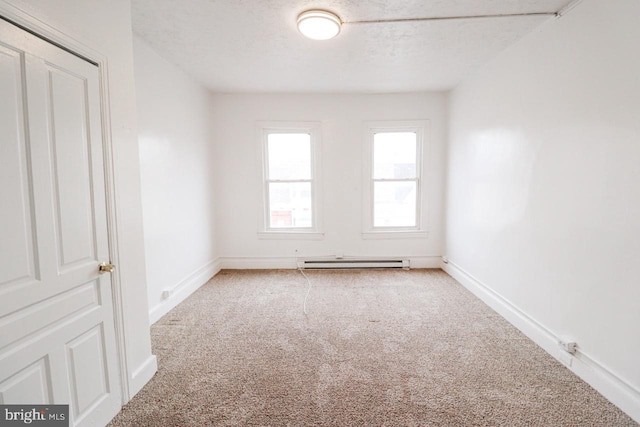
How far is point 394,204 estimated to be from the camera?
442 centimetres

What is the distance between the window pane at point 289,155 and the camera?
4.36 meters

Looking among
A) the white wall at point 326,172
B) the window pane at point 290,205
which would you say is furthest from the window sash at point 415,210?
the window pane at point 290,205

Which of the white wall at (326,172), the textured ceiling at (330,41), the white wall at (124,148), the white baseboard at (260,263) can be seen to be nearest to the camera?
the white wall at (124,148)

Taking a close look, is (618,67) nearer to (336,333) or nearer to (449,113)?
(449,113)

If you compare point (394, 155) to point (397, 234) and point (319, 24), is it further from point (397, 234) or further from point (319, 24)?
point (319, 24)

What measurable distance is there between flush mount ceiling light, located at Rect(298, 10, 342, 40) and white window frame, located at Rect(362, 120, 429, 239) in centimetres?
204

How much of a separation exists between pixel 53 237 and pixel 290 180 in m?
3.21

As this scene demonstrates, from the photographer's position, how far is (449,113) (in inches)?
162

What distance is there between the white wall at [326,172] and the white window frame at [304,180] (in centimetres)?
8

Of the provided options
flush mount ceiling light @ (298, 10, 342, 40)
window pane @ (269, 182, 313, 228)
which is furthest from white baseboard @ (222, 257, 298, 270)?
flush mount ceiling light @ (298, 10, 342, 40)

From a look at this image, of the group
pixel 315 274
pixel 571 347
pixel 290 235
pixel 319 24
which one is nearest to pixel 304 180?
pixel 290 235

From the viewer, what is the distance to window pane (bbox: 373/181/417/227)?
4395mm

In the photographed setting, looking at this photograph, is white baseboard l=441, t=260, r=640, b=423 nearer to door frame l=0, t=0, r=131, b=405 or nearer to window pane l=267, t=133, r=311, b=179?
window pane l=267, t=133, r=311, b=179

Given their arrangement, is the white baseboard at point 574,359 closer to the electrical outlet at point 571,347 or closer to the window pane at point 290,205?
the electrical outlet at point 571,347
